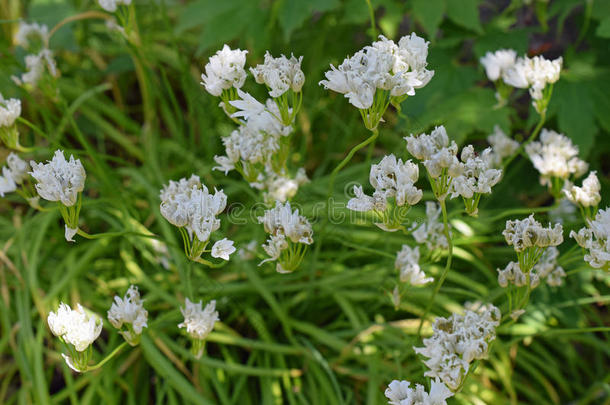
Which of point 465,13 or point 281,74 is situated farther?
point 465,13

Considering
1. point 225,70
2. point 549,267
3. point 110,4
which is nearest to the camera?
point 225,70

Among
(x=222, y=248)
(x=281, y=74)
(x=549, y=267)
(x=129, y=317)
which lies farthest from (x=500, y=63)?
(x=129, y=317)

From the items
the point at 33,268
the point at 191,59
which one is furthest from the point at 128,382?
the point at 191,59

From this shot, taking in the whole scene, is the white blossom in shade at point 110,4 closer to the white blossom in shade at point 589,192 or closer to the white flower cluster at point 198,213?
the white flower cluster at point 198,213

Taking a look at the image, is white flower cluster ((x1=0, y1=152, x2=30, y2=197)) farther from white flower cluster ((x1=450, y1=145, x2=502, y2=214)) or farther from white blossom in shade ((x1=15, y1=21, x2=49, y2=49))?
white flower cluster ((x1=450, y1=145, x2=502, y2=214))

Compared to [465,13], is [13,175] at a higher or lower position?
lower

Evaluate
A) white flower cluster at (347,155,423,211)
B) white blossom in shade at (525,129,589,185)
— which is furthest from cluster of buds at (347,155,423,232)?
white blossom in shade at (525,129,589,185)

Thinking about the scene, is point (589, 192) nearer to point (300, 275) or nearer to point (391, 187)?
point (391, 187)

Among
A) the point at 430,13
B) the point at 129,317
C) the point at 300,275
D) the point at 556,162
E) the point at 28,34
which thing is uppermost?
the point at 430,13
